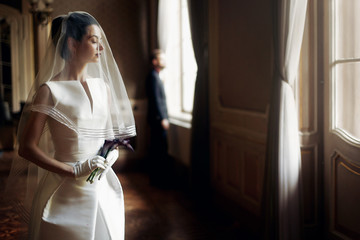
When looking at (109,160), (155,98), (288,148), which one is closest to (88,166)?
(109,160)

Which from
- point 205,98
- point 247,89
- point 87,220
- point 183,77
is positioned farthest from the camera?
point 183,77

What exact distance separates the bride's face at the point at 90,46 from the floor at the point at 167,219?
1681mm

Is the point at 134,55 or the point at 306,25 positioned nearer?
the point at 306,25

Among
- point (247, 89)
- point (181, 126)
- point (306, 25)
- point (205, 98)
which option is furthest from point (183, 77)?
point (306, 25)

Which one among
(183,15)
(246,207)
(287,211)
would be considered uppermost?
(183,15)

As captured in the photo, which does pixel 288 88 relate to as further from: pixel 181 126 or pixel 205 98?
pixel 181 126

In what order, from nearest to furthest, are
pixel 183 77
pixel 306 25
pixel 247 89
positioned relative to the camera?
pixel 306 25 < pixel 247 89 < pixel 183 77

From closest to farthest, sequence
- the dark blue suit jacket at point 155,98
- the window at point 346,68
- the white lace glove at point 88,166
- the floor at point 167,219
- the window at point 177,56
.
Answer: the white lace glove at point 88,166
the window at point 346,68
the floor at point 167,219
the dark blue suit jacket at point 155,98
the window at point 177,56

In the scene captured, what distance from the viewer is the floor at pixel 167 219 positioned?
338cm

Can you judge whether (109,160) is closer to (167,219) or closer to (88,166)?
(88,166)

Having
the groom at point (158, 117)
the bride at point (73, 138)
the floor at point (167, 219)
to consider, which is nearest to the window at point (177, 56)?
the groom at point (158, 117)

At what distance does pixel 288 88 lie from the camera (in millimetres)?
2633

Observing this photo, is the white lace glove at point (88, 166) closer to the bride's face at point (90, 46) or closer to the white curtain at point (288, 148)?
the bride's face at point (90, 46)

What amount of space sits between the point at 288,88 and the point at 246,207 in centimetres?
126
